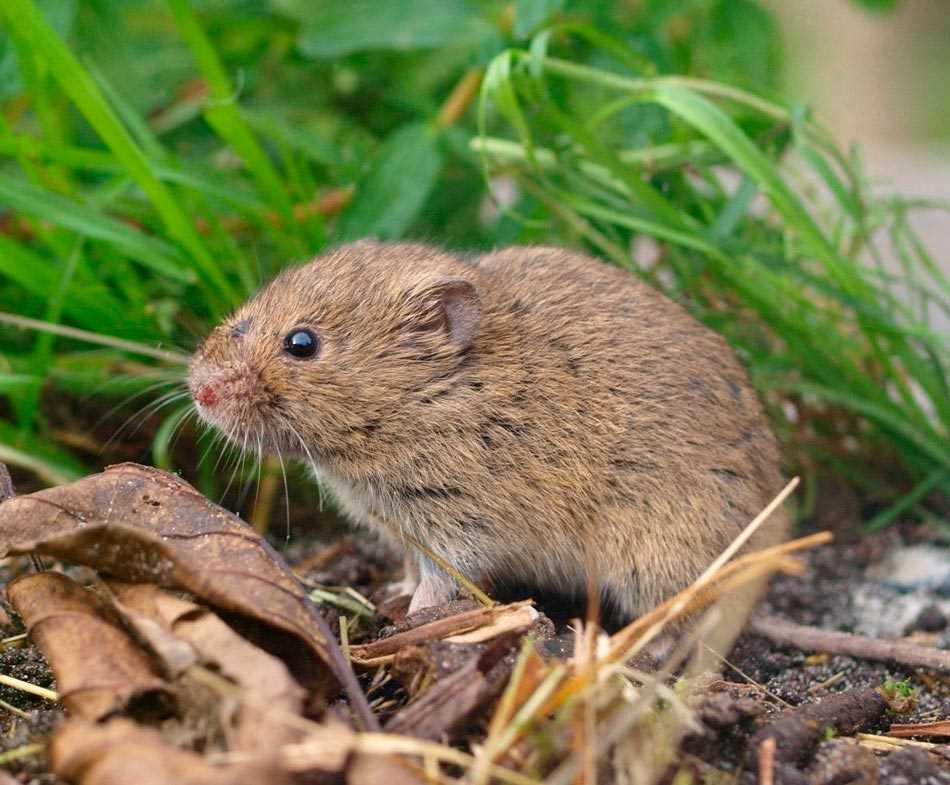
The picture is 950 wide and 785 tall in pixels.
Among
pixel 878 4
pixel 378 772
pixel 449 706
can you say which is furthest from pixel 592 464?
pixel 878 4

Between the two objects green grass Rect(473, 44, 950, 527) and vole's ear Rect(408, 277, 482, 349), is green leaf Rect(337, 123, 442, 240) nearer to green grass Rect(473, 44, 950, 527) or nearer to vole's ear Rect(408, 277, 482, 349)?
green grass Rect(473, 44, 950, 527)

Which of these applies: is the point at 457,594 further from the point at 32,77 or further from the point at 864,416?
the point at 32,77

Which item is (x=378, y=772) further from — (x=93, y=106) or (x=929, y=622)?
(x=93, y=106)

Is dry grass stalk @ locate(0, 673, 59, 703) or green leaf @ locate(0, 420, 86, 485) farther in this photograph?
green leaf @ locate(0, 420, 86, 485)

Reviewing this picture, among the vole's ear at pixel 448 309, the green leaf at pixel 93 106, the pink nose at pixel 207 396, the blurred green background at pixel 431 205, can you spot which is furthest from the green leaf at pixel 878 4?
the pink nose at pixel 207 396

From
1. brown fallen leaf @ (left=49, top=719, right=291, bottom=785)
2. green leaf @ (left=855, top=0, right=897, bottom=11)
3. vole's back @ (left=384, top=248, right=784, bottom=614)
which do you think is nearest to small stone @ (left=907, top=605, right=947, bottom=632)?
vole's back @ (left=384, top=248, right=784, bottom=614)

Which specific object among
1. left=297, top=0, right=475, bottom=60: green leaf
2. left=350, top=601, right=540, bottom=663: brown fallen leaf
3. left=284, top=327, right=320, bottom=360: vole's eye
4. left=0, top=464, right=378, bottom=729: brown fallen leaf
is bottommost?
left=350, top=601, right=540, bottom=663: brown fallen leaf

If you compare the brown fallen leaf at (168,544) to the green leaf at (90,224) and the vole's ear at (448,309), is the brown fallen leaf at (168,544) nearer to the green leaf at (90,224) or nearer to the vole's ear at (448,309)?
the vole's ear at (448,309)

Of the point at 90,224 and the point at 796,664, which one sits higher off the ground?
the point at 90,224
